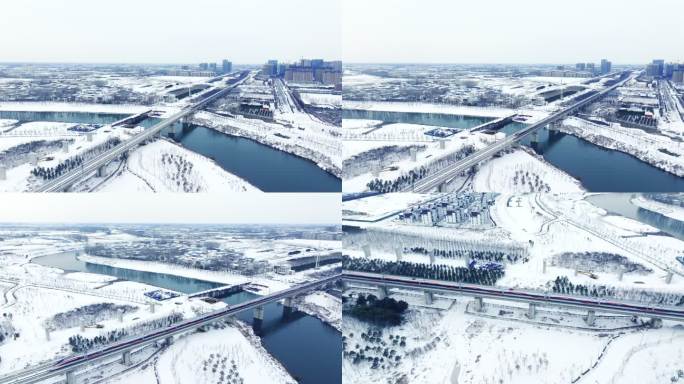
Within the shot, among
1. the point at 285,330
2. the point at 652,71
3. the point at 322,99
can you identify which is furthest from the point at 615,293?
the point at 322,99

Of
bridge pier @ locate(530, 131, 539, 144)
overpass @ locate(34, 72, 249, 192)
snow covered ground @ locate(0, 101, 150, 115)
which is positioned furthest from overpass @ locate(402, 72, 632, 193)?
snow covered ground @ locate(0, 101, 150, 115)

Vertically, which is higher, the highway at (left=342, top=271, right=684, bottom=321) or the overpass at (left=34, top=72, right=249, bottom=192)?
the overpass at (left=34, top=72, right=249, bottom=192)

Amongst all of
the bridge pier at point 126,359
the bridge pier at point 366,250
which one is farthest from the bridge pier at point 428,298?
the bridge pier at point 126,359

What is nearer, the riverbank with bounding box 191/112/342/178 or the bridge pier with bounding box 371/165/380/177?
the riverbank with bounding box 191/112/342/178

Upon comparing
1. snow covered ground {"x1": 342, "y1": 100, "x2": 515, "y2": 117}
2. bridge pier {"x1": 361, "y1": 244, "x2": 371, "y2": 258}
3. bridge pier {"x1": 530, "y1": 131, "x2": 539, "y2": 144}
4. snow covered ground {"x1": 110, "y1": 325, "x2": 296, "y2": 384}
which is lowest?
snow covered ground {"x1": 110, "y1": 325, "x2": 296, "y2": 384}

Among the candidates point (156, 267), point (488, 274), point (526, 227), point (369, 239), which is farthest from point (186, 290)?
point (526, 227)

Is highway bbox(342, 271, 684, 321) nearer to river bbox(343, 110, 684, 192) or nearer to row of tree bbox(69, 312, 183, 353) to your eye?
river bbox(343, 110, 684, 192)
